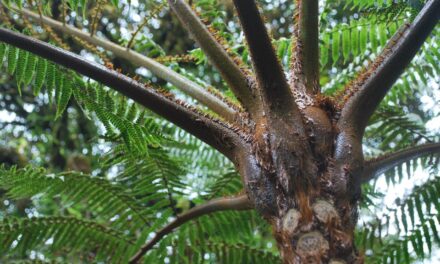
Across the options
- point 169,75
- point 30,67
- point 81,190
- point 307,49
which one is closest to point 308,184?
point 307,49

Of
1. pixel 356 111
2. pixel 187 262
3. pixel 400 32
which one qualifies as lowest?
Result: pixel 187 262

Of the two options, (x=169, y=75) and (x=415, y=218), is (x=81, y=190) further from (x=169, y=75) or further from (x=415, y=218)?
(x=415, y=218)

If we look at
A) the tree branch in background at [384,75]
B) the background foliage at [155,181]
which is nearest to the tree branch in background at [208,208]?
the background foliage at [155,181]

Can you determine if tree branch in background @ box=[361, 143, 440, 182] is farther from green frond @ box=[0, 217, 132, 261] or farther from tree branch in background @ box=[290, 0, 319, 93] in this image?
green frond @ box=[0, 217, 132, 261]

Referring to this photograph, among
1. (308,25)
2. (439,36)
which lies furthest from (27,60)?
(439,36)

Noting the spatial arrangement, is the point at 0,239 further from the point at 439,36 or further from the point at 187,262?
the point at 439,36

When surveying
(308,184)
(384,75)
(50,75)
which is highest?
(50,75)
